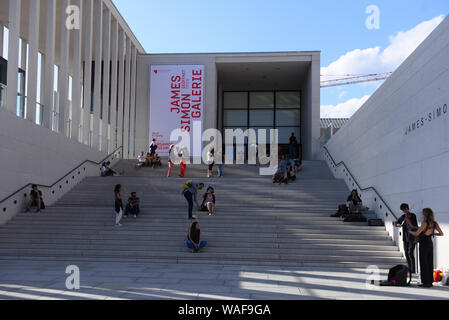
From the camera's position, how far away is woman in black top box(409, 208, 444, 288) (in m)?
8.12

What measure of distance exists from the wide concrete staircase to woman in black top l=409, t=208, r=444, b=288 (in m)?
2.84

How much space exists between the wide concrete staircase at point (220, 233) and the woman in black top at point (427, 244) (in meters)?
2.84

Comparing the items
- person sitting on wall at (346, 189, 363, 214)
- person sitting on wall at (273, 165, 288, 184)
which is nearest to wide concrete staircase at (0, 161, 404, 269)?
person sitting on wall at (346, 189, 363, 214)

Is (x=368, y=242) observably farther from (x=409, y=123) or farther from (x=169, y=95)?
(x=169, y=95)

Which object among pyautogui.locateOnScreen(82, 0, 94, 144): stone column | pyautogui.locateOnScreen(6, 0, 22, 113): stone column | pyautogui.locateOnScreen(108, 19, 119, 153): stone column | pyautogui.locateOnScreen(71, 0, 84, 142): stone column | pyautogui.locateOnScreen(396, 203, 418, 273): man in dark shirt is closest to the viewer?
pyautogui.locateOnScreen(396, 203, 418, 273): man in dark shirt

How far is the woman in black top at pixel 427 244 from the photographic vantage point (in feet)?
26.6

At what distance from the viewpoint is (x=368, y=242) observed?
12.2 meters

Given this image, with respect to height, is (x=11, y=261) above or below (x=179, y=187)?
below

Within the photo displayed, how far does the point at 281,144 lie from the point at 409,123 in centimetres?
2229

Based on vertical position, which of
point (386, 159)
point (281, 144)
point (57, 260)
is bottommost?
point (57, 260)

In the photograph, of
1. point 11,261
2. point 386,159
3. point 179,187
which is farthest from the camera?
point 179,187

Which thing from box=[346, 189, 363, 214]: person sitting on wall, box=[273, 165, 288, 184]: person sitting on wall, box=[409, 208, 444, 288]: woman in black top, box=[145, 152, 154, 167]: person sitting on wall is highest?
box=[145, 152, 154, 167]: person sitting on wall

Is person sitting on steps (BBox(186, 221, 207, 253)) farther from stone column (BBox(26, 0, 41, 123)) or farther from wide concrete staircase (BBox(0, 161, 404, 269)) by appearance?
A: stone column (BBox(26, 0, 41, 123))
